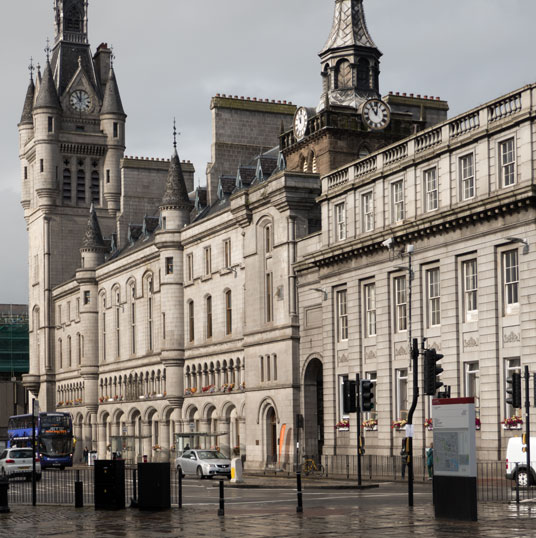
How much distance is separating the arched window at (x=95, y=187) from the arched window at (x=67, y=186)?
2.18 metres

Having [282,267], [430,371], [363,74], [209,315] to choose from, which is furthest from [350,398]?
[209,315]

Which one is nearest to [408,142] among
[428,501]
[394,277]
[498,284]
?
[394,277]

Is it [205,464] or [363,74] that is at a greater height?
[363,74]

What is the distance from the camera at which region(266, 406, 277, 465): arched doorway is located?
210ft

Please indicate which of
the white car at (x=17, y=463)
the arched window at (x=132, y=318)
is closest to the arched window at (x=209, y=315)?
the arched window at (x=132, y=318)

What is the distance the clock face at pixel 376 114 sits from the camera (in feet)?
210

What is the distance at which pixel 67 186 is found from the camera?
112m

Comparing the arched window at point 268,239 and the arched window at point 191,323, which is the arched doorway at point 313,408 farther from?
the arched window at point 191,323

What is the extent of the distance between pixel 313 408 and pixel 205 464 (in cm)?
814

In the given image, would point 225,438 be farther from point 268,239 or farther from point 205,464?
point 205,464

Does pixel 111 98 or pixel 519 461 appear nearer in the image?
pixel 519 461

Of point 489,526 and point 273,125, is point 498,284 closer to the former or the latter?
point 489,526

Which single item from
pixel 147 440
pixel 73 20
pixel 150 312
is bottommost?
pixel 147 440

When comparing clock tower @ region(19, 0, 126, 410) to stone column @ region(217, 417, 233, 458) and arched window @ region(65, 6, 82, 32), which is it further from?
stone column @ region(217, 417, 233, 458)
